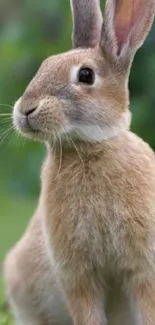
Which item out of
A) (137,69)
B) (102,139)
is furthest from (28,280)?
(137,69)

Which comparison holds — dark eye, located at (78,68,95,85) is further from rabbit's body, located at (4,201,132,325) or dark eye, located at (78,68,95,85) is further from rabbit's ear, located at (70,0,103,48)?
rabbit's body, located at (4,201,132,325)

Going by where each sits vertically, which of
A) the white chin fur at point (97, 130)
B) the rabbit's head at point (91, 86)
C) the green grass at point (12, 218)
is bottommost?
the green grass at point (12, 218)

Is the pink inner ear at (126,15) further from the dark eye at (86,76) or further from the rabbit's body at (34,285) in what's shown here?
the rabbit's body at (34,285)

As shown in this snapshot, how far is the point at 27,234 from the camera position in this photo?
18.5 feet

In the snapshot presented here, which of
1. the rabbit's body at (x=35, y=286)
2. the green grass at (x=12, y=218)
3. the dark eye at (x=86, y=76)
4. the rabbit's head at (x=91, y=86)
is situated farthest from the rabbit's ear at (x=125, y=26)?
the green grass at (x=12, y=218)

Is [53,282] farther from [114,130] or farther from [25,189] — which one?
[25,189]

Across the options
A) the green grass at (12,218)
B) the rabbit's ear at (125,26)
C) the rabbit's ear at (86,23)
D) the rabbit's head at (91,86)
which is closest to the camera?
the rabbit's head at (91,86)

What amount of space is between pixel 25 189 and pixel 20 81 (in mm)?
712

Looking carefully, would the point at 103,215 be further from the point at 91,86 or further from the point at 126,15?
the point at 126,15

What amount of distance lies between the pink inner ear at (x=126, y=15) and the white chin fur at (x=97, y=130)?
0.33 m

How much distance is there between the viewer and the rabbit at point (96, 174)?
4.85 meters

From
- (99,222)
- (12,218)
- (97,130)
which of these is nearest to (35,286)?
(99,222)

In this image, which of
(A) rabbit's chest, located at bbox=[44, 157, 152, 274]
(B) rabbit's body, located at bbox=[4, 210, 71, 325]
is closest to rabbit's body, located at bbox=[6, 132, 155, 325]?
(A) rabbit's chest, located at bbox=[44, 157, 152, 274]

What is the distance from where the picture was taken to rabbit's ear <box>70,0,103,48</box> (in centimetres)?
514
